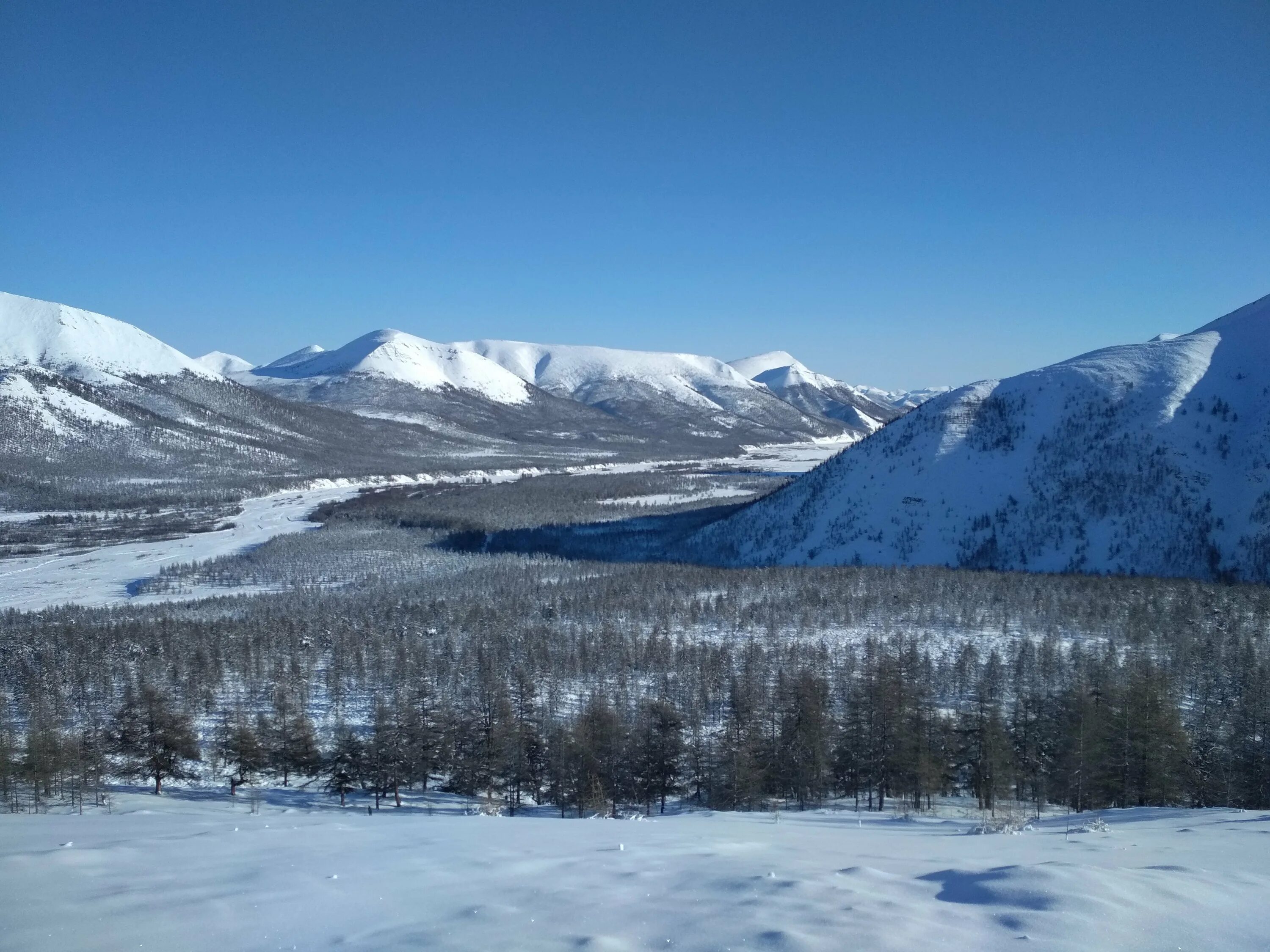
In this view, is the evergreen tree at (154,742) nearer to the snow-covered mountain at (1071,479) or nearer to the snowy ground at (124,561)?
the snowy ground at (124,561)

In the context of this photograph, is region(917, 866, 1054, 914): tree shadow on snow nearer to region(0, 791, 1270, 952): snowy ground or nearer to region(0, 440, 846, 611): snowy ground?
region(0, 791, 1270, 952): snowy ground

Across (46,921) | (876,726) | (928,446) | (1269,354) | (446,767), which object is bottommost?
(446,767)

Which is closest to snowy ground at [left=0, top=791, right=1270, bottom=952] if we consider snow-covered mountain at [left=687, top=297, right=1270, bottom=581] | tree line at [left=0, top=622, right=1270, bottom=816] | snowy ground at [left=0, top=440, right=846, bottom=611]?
tree line at [left=0, top=622, right=1270, bottom=816]

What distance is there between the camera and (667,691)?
1347 inches

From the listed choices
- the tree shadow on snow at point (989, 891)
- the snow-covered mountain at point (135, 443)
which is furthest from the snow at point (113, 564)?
the tree shadow on snow at point (989, 891)

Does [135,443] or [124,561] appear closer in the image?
[124,561]

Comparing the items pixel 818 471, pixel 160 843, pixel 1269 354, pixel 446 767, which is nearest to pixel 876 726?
pixel 446 767

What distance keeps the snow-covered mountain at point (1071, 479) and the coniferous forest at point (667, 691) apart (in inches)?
332

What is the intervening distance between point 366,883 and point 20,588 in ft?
242

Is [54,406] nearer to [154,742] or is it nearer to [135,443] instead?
[135,443]

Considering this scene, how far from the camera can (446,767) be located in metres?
26.1

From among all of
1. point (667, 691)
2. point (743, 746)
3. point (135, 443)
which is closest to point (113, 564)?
point (667, 691)

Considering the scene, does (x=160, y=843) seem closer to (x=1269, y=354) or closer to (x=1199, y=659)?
(x=1199, y=659)

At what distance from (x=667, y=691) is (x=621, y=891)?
26035mm
